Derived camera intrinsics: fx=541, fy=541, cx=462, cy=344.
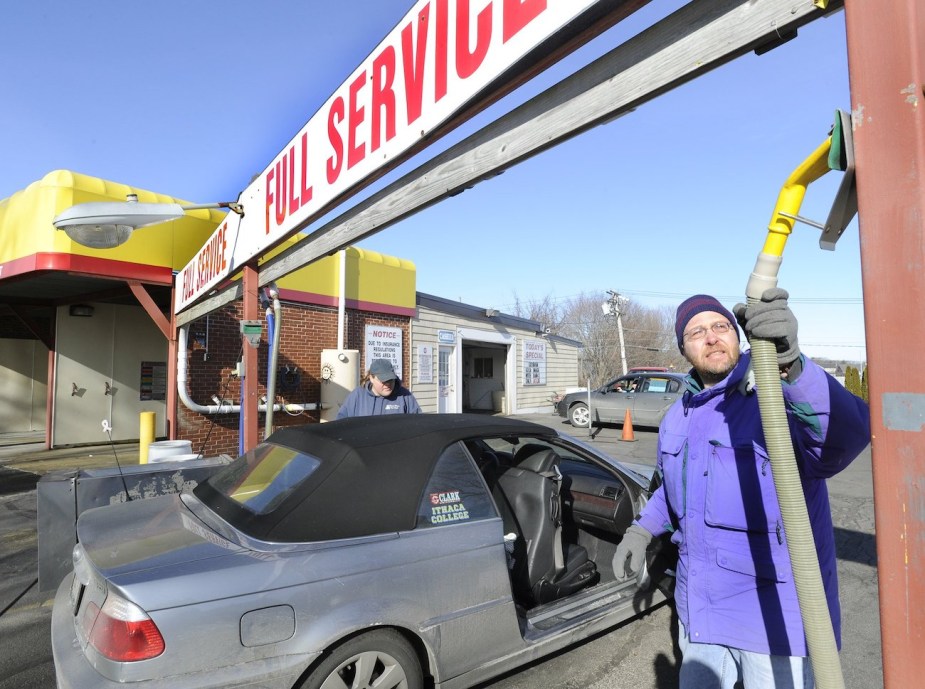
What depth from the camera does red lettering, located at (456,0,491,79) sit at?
260cm

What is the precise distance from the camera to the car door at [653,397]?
13531 mm

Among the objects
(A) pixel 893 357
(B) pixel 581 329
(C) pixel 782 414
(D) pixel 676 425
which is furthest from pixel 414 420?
(B) pixel 581 329

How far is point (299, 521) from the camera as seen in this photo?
2254mm

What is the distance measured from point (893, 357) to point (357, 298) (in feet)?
35.4

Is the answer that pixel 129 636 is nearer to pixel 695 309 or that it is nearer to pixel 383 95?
pixel 695 309

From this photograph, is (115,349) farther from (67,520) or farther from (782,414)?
(782,414)

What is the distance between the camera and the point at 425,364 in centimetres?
1343

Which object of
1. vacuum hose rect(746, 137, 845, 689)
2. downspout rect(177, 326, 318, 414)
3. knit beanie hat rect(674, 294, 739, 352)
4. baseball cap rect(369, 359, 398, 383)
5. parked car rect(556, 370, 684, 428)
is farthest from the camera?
parked car rect(556, 370, 684, 428)

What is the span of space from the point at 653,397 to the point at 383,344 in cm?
697

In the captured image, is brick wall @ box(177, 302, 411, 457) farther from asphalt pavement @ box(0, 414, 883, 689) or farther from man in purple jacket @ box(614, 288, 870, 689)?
man in purple jacket @ box(614, 288, 870, 689)

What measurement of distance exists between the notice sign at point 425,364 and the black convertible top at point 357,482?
1027 centimetres

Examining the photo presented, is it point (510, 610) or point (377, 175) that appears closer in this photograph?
point (510, 610)

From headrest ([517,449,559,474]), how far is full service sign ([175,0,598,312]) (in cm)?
203

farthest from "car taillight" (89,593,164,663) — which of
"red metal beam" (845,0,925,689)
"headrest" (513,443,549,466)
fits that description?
"headrest" (513,443,549,466)
